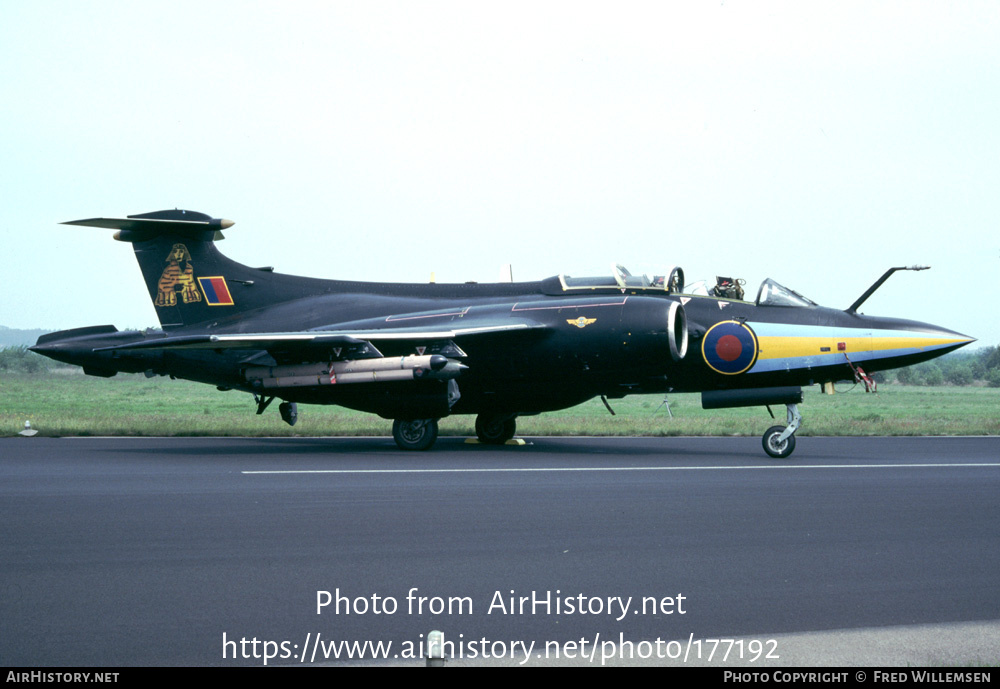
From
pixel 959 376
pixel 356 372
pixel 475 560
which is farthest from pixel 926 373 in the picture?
pixel 475 560

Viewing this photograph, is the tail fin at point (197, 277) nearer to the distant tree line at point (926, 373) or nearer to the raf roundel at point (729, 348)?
the raf roundel at point (729, 348)

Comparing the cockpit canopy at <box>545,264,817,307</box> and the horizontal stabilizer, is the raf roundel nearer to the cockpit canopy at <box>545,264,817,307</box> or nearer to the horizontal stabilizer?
the cockpit canopy at <box>545,264,817,307</box>

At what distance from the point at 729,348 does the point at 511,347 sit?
12.8ft

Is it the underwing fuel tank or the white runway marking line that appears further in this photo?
the underwing fuel tank

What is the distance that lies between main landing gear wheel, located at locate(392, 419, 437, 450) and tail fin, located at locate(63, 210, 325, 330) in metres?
4.61

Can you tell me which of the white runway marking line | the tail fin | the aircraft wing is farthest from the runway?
the tail fin

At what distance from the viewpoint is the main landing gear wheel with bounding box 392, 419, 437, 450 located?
17.8 metres

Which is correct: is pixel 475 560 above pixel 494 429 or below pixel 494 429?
above

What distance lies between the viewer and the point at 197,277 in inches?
810

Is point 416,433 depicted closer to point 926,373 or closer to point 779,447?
point 779,447

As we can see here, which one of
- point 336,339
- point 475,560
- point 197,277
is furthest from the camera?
point 197,277

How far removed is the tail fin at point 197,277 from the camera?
20.3 meters

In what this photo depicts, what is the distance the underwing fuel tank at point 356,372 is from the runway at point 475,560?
3.18 meters
